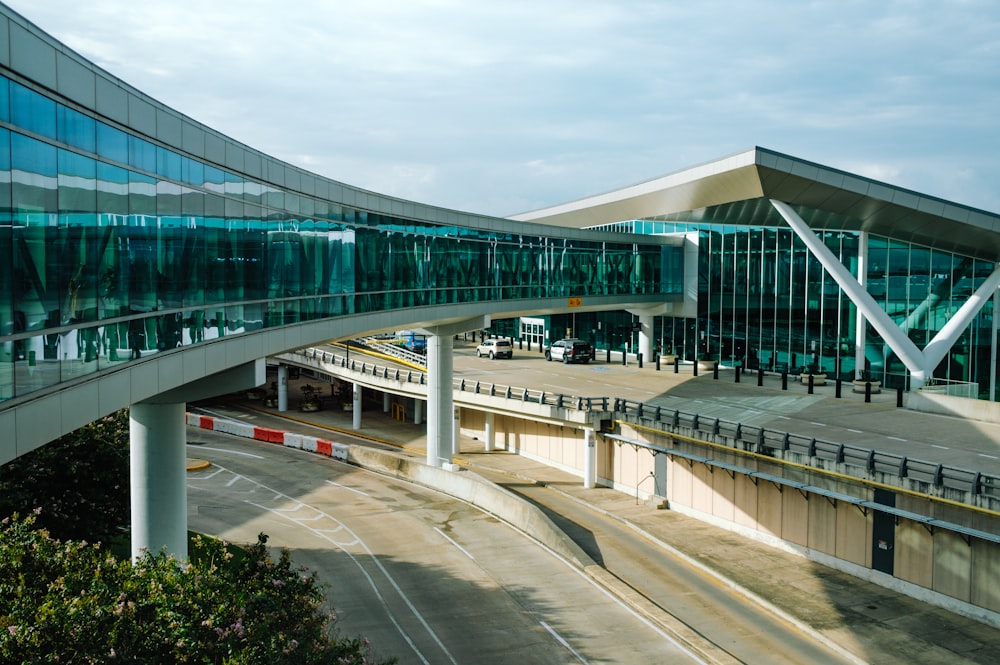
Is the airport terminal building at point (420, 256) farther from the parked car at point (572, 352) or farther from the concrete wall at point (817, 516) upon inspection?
the concrete wall at point (817, 516)

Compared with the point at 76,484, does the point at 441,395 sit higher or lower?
higher

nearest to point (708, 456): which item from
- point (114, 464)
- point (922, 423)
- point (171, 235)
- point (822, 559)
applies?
point (822, 559)

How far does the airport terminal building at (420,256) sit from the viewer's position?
380 inches

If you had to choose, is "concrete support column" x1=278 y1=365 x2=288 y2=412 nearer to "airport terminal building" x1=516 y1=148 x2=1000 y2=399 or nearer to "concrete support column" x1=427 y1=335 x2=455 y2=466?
"airport terminal building" x1=516 y1=148 x2=1000 y2=399

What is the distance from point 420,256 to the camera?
1228 inches

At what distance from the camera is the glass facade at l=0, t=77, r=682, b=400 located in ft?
29.5

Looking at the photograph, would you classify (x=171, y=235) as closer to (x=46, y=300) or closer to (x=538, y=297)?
(x=46, y=300)

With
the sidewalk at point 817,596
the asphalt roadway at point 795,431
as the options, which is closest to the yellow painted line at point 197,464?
the asphalt roadway at point 795,431

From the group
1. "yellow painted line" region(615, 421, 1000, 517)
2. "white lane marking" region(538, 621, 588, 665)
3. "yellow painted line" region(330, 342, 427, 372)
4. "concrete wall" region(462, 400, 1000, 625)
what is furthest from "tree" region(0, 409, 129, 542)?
"yellow painted line" region(330, 342, 427, 372)

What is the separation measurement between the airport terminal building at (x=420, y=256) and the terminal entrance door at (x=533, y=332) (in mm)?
243

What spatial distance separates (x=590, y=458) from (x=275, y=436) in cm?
1776

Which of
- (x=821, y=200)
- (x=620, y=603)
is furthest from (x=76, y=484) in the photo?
(x=821, y=200)

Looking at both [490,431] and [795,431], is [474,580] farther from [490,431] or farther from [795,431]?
[490,431]

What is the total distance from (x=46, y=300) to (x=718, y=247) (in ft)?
147
